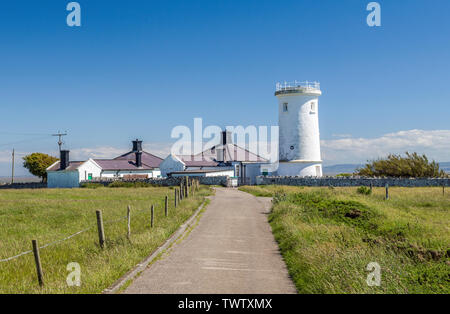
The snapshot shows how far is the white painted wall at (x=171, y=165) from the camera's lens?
60.1 metres

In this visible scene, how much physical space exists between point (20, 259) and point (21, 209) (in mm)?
15547

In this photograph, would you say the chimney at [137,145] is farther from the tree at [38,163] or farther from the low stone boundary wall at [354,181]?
the low stone boundary wall at [354,181]

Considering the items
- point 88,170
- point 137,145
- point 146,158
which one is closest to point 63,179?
point 88,170

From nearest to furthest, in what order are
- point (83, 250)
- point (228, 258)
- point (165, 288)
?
point (165, 288), point (228, 258), point (83, 250)

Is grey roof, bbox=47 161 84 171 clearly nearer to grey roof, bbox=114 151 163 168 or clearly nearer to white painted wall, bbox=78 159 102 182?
white painted wall, bbox=78 159 102 182

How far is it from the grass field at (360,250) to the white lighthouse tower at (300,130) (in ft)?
88.2

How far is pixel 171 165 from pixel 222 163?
273 inches

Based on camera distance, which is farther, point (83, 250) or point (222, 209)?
point (222, 209)

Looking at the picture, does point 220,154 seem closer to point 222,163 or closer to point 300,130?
point 222,163

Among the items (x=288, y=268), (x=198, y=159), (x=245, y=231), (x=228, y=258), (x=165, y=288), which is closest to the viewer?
(x=165, y=288)

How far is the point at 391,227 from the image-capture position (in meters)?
14.5

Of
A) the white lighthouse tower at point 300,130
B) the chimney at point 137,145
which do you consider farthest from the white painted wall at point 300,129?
the chimney at point 137,145
